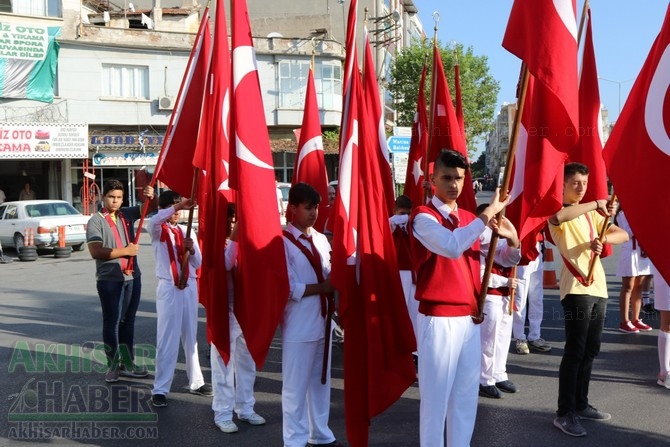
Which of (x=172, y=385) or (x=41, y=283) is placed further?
(x=41, y=283)

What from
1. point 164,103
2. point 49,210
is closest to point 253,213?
point 49,210

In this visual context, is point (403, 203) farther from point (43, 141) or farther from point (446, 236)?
point (43, 141)

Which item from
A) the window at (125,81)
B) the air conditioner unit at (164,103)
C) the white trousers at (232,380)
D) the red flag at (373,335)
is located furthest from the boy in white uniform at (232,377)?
the window at (125,81)

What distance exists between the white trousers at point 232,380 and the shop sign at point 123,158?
2711 centimetres

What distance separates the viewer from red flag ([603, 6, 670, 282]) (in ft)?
13.8

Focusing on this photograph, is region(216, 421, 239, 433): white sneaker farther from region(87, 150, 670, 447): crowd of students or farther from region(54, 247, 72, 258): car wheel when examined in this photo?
region(54, 247, 72, 258): car wheel

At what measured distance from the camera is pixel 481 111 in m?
47.2

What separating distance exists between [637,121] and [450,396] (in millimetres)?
2080

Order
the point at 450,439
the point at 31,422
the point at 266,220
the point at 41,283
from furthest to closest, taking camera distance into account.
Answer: the point at 41,283, the point at 31,422, the point at 266,220, the point at 450,439

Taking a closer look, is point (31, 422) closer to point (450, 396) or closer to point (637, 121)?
point (450, 396)

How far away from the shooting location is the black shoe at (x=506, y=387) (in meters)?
6.75

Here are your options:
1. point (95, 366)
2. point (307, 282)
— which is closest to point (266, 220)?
point (307, 282)

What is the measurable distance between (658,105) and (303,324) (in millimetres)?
2705

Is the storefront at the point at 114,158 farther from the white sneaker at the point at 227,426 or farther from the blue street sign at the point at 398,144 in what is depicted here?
the white sneaker at the point at 227,426
